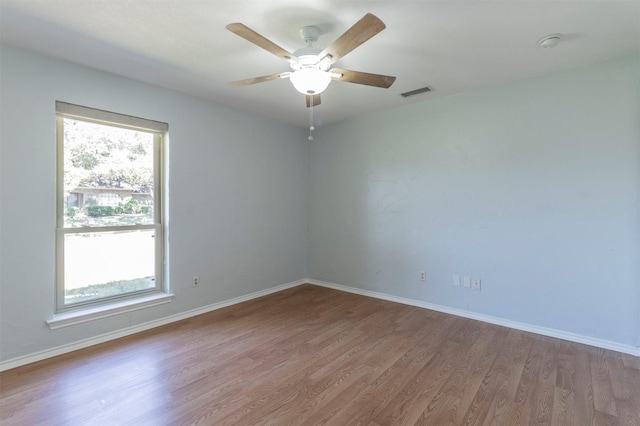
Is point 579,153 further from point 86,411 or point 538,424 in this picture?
point 86,411

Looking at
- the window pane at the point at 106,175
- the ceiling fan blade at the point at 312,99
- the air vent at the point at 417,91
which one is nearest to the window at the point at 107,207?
the window pane at the point at 106,175

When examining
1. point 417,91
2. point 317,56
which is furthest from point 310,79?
point 417,91

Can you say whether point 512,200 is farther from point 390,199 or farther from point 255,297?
point 255,297

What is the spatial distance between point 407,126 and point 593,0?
2048 mm

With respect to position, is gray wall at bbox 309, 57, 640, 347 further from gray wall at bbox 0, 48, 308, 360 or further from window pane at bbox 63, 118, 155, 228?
window pane at bbox 63, 118, 155, 228

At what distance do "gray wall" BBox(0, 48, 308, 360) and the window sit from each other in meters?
0.13

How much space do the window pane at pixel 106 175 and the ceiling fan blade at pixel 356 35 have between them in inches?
89.3

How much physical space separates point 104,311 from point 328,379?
7.04ft

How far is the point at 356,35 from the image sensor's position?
167cm

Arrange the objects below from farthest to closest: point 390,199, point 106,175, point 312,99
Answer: point 390,199 → point 106,175 → point 312,99

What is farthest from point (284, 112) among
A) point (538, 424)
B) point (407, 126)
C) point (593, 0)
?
point (538, 424)

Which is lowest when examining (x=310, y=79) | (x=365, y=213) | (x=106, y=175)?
(x=365, y=213)

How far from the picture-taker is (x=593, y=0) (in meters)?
1.83

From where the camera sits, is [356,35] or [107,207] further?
[107,207]
